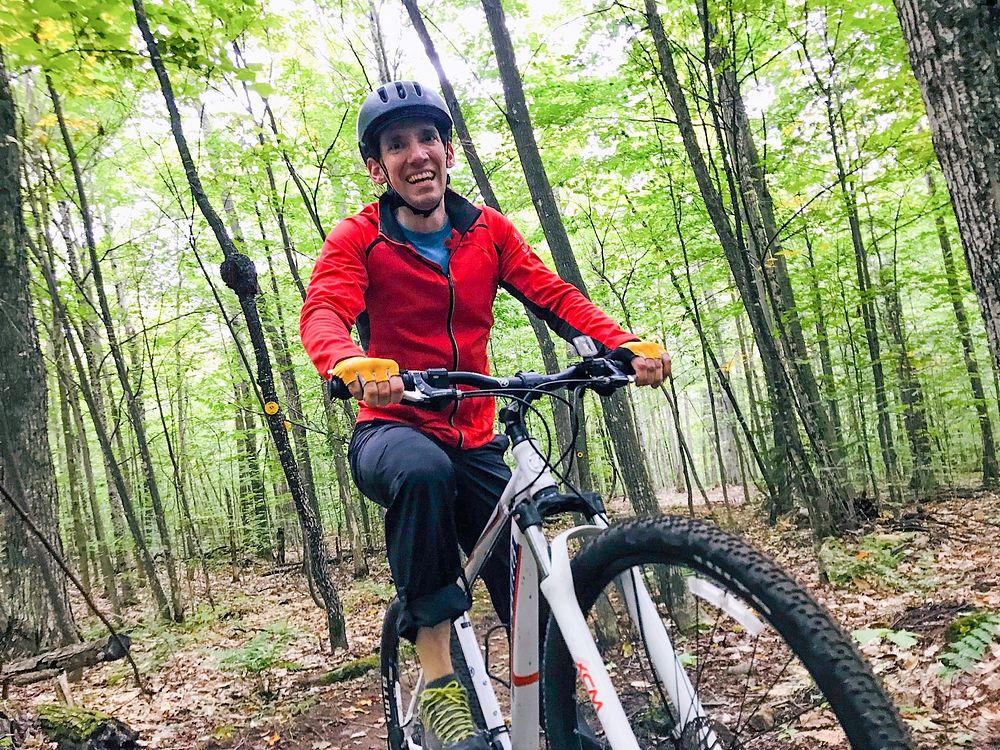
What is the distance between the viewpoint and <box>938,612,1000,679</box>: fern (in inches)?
121

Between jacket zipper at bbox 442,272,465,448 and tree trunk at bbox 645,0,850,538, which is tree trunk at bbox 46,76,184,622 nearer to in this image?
tree trunk at bbox 645,0,850,538

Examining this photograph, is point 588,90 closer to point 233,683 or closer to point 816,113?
point 816,113

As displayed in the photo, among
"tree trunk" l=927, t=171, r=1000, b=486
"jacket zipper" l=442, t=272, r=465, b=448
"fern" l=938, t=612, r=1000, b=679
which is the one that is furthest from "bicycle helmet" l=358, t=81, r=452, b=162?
"tree trunk" l=927, t=171, r=1000, b=486

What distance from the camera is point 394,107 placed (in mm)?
2707

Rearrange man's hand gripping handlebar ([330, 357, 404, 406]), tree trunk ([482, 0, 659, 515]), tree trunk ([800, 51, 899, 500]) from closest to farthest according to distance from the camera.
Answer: man's hand gripping handlebar ([330, 357, 404, 406]) < tree trunk ([482, 0, 659, 515]) < tree trunk ([800, 51, 899, 500])

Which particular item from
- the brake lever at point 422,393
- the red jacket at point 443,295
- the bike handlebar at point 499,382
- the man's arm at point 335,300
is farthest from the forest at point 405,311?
the man's arm at point 335,300

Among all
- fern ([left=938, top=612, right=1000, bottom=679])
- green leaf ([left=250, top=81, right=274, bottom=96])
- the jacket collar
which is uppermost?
green leaf ([left=250, top=81, right=274, bottom=96])

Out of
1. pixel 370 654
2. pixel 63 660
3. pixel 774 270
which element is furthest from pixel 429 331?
pixel 774 270

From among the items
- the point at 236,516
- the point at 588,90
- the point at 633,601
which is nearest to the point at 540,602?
the point at 633,601

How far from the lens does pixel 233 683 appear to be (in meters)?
6.27

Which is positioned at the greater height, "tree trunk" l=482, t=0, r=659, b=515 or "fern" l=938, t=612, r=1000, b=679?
"tree trunk" l=482, t=0, r=659, b=515

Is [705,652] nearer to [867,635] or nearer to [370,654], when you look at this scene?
[867,635]

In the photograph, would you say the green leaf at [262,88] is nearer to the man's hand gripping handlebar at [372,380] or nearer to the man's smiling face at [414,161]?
the man's smiling face at [414,161]

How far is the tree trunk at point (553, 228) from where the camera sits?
16.5ft
